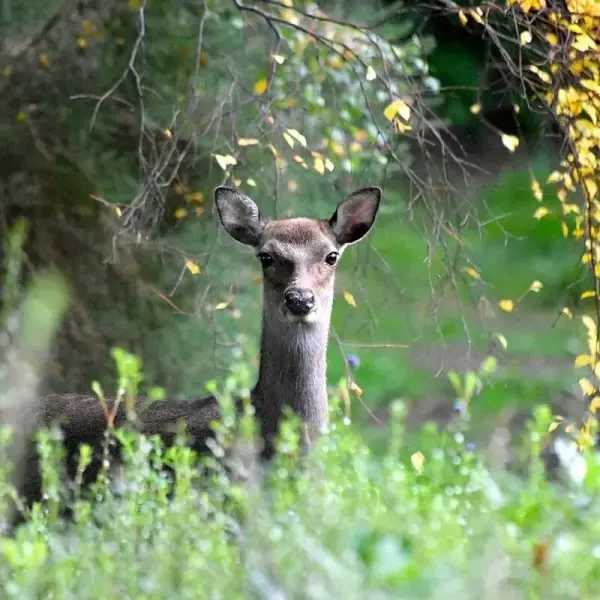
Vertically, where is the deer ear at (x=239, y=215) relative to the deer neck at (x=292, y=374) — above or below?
above

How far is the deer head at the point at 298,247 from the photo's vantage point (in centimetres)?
567

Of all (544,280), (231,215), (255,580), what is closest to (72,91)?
(231,215)

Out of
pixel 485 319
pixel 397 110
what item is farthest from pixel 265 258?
pixel 485 319

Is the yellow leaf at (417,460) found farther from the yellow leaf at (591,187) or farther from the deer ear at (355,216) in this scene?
the deer ear at (355,216)

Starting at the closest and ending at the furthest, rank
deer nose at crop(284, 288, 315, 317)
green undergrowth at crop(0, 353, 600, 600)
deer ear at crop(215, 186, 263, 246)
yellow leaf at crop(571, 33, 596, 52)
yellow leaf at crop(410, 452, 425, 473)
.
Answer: green undergrowth at crop(0, 353, 600, 600)
yellow leaf at crop(410, 452, 425, 473)
yellow leaf at crop(571, 33, 596, 52)
deer nose at crop(284, 288, 315, 317)
deer ear at crop(215, 186, 263, 246)

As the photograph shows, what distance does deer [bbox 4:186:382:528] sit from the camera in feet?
18.3

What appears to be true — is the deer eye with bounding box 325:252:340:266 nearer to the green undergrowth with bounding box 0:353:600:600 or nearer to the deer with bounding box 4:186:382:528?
the deer with bounding box 4:186:382:528

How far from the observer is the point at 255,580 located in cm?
278

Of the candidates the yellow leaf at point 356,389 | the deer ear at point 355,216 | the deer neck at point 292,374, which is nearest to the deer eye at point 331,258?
the deer ear at point 355,216

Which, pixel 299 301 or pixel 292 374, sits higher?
pixel 299 301

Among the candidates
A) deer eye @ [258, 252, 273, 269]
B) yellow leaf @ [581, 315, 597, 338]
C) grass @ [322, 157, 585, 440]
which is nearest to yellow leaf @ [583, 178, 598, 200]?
yellow leaf @ [581, 315, 597, 338]

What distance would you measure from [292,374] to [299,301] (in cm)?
30

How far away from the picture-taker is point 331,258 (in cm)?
597

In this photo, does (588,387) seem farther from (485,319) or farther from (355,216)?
(485,319)
